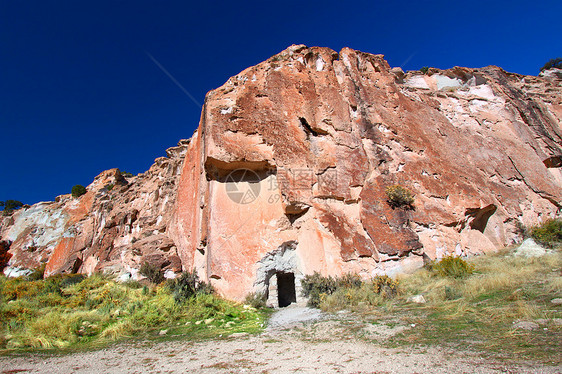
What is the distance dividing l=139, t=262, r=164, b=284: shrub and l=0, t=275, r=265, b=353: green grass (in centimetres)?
194

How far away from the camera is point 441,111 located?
57.9 feet

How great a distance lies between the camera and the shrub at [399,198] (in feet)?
38.9

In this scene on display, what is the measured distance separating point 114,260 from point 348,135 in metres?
15.1

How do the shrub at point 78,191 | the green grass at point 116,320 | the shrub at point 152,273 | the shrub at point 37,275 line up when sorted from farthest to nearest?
the shrub at point 78,191 → the shrub at point 37,275 → the shrub at point 152,273 → the green grass at point 116,320

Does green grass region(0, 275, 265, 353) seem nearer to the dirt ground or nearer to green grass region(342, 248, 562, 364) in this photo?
the dirt ground

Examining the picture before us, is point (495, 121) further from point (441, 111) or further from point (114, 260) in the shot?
point (114, 260)

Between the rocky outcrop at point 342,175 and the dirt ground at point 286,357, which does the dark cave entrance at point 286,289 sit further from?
the dirt ground at point 286,357

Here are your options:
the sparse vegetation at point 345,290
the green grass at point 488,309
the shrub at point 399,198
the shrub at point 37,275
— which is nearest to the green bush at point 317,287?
the sparse vegetation at point 345,290

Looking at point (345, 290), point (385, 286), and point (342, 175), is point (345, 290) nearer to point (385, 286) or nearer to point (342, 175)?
point (385, 286)

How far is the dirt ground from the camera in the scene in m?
3.82

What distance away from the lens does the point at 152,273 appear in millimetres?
13227

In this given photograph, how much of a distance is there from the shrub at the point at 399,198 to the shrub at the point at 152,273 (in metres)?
10.3

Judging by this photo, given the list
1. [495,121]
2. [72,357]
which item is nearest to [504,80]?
[495,121]

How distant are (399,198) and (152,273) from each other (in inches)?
430
